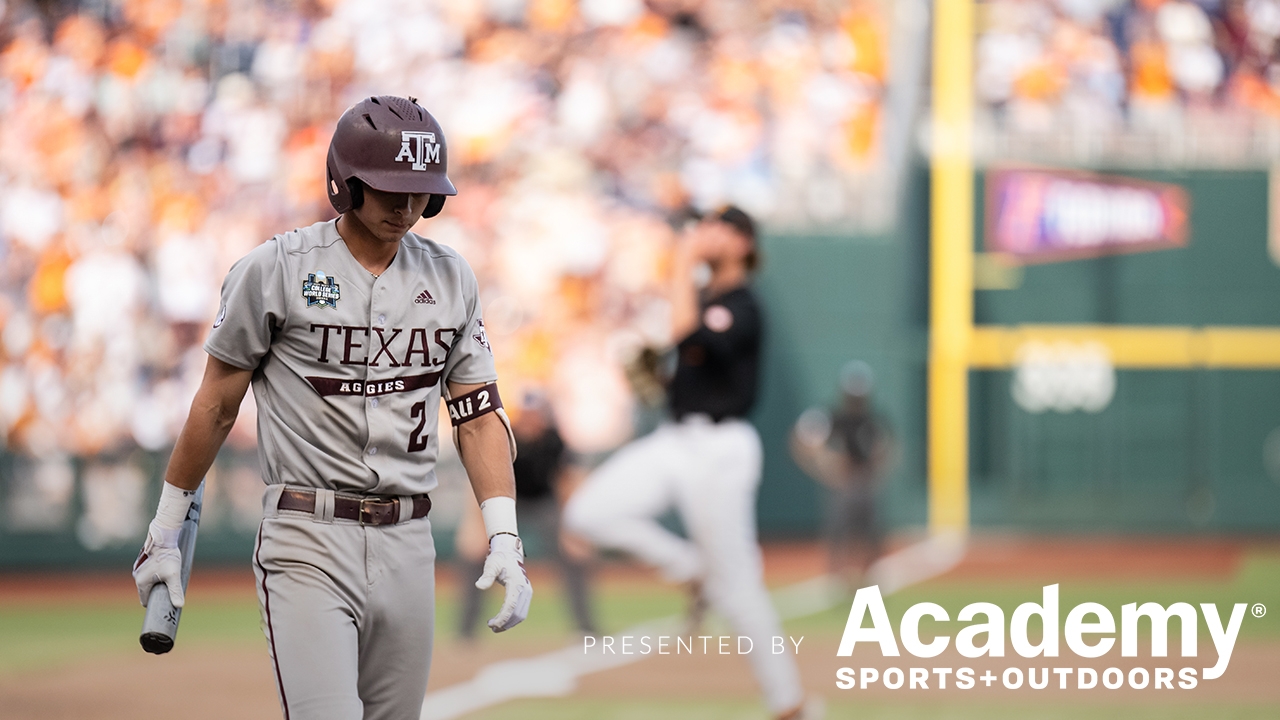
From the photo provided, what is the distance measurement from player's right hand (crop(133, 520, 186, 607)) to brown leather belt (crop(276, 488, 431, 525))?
0.36 m

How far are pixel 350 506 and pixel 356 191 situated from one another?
0.73 m

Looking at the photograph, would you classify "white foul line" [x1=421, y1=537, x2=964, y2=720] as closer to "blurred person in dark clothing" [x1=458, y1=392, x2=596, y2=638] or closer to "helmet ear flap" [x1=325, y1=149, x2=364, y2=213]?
"blurred person in dark clothing" [x1=458, y1=392, x2=596, y2=638]

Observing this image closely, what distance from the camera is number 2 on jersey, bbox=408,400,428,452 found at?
3.53 meters

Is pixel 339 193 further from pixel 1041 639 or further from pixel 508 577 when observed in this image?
pixel 1041 639

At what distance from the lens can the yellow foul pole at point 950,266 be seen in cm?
1880

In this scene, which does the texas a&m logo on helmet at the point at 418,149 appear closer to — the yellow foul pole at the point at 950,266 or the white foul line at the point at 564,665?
the white foul line at the point at 564,665

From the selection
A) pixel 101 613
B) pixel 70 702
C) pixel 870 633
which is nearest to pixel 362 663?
pixel 70 702

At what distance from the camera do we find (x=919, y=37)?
18953mm

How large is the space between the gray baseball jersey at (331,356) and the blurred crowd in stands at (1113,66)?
16639mm

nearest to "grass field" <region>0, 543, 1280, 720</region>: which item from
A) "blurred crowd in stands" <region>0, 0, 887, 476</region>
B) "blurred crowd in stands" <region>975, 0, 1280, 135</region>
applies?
"blurred crowd in stands" <region>0, 0, 887, 476</region>

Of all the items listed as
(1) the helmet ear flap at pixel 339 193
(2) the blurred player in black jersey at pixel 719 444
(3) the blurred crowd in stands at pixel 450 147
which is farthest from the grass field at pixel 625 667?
(1) the helmet ear flap at pixel 339 193

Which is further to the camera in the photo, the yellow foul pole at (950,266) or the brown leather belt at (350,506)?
the yellow foul pole at (950,266)

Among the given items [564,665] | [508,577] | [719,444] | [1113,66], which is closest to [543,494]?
[564,665]

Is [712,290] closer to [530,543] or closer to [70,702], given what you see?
[70,702]
